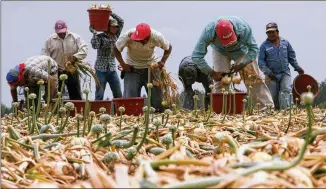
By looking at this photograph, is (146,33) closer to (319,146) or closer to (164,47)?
(164,47)

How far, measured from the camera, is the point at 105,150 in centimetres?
204

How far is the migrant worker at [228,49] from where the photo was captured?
688 cm

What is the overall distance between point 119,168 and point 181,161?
0.69 ft

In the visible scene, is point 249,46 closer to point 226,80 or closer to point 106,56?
point 226,80

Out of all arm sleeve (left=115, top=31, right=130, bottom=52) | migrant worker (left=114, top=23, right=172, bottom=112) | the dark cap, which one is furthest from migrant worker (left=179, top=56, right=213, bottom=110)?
the dark cap

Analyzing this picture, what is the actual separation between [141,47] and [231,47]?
1.07m

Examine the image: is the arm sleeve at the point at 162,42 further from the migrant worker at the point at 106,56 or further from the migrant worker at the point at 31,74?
the migrant worker at the point at 31,74

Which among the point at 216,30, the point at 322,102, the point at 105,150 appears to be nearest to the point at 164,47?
the point at 216,30

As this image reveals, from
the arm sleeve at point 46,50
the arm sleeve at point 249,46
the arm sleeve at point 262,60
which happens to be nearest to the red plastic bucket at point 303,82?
the arm sleeve at point 262,60

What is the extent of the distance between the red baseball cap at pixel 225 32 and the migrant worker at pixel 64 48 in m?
2.01

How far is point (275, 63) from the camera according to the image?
27.8 feet

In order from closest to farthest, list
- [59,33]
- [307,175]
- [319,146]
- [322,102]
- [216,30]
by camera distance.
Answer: [307,175], [319,146], [216,30], [59,33], [322,102]

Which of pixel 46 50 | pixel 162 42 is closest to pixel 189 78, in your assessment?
pixel 162 42

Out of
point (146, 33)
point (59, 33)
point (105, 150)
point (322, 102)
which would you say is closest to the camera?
point (105, 150)
